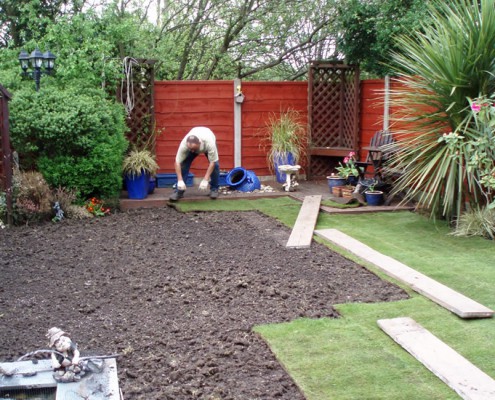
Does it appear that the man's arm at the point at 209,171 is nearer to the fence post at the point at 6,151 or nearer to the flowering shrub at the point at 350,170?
the flowering shrub at the point at 350,170

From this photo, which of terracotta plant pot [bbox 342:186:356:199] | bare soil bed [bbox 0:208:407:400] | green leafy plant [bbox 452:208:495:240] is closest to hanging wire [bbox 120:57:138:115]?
bare soil bed [bbox 0:208:407:400]

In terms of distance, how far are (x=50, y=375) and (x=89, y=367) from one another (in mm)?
146

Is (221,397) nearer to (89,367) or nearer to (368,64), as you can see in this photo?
(89,367)

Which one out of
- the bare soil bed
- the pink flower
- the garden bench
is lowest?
the bare soil bed

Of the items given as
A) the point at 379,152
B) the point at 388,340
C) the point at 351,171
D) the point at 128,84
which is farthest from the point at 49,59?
the point at 388,340

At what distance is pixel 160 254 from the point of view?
19.6ft

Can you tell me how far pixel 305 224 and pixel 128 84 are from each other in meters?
3.95

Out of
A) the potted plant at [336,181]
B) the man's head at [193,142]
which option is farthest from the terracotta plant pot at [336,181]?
the man's head at [193,142]

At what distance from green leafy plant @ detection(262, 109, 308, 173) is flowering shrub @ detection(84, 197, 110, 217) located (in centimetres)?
299

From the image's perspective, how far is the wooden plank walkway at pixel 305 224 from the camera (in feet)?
20.2

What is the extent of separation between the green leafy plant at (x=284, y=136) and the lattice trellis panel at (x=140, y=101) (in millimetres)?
1892

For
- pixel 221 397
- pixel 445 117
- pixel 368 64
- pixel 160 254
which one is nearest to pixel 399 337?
pixel 221 397

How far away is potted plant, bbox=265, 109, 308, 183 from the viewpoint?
386 inches

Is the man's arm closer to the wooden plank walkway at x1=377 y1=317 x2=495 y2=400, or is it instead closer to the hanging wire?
the hanging wire
